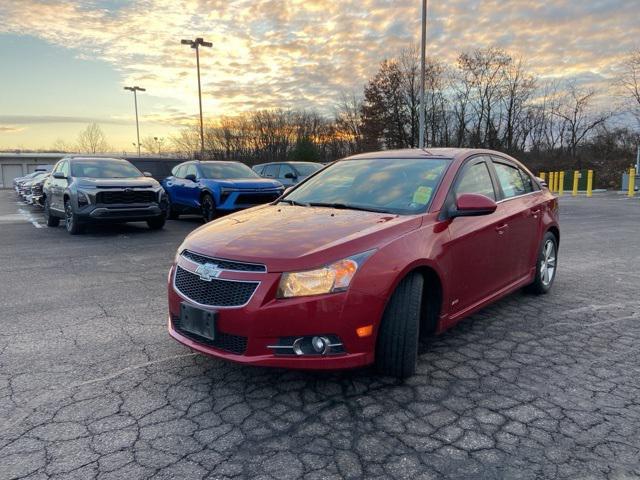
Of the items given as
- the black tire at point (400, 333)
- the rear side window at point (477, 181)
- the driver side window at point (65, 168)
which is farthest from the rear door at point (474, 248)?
the driver side window at point (65, 168)

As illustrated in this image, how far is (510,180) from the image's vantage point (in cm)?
480

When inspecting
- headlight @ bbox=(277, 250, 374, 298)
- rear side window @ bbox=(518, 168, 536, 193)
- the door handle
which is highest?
rear side window @ bbox=(518, 168, 536, 193)

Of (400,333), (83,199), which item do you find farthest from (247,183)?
(400,333)

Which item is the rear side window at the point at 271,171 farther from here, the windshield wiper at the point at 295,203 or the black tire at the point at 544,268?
the windshield wiper at the point at 295,203

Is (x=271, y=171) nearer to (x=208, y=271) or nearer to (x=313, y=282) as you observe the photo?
(x=208, y=271)

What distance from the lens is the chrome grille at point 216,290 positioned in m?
2.83

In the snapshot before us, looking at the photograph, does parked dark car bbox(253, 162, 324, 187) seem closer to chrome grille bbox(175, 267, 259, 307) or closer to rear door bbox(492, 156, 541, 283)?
rear door bbox(492, 156, 541, 283)

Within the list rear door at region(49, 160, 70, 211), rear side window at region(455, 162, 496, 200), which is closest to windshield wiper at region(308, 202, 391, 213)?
rear side window at region(455, 162, 496, 200)

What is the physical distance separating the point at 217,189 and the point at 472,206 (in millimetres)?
8561

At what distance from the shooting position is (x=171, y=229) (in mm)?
11461

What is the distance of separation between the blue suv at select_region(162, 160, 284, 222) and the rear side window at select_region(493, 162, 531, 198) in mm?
7107

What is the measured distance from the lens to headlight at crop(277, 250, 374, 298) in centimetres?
279

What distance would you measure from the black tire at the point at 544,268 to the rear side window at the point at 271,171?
1118 cm

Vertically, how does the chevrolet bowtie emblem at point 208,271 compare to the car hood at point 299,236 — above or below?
below
